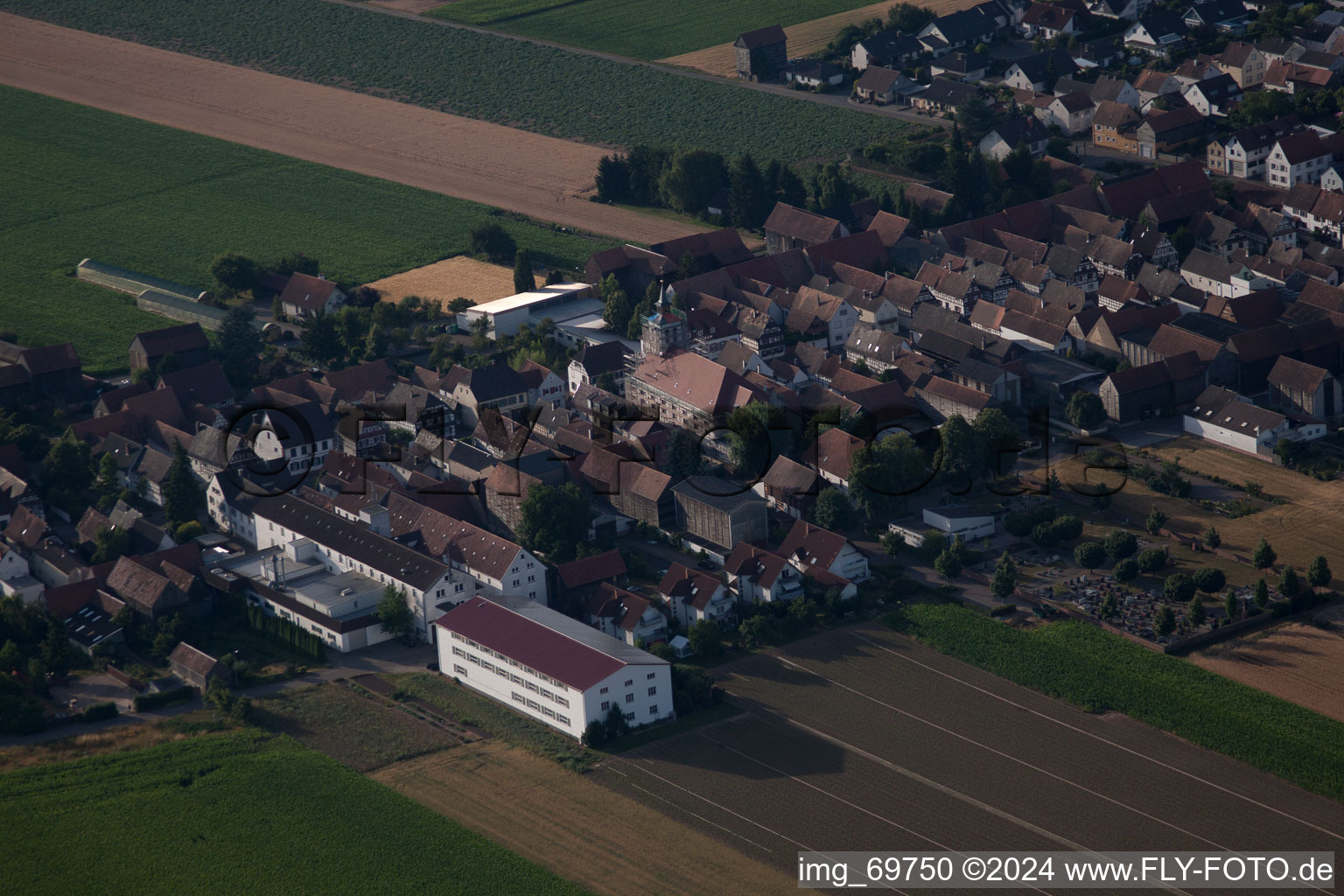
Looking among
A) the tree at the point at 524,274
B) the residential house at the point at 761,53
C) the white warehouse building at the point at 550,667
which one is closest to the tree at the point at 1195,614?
the white warehouse building at the point at 550,667

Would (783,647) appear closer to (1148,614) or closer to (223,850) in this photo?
(1148,614)

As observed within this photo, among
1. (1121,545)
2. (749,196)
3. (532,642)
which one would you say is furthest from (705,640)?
(749,196)

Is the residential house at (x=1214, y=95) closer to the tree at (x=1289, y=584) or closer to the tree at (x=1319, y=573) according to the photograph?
the tree at (x=1319, y=573)

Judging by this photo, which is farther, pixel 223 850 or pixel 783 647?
pixel 783 647

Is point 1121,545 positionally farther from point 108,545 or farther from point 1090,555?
point 108,545

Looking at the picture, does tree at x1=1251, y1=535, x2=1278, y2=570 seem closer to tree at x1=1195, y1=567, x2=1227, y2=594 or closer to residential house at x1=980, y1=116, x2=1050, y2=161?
tree at x1=1195, y1=567, x2=1227, y2=594

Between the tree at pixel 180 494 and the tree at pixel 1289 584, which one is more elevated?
the tree at pixel 180 494

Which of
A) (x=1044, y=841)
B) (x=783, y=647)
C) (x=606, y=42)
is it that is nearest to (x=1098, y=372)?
(x=783, y=647)
